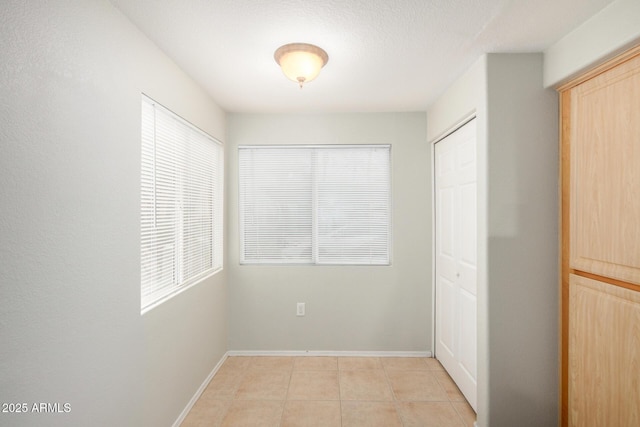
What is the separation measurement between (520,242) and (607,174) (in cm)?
57

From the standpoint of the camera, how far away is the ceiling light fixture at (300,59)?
6.20 ft

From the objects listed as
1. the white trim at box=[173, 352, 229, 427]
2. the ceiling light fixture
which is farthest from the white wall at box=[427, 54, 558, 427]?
the white trim at box=[173, 352, 229, 427]

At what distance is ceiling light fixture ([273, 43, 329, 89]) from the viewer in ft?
6.20

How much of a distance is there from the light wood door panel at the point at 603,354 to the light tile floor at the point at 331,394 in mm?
799

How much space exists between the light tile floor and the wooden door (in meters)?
0.89

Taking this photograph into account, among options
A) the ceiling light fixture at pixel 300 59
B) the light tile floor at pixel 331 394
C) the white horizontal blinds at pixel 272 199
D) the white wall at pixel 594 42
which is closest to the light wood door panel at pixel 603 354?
the light tile floor at pixel 331 394

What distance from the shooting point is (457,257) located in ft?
8.86

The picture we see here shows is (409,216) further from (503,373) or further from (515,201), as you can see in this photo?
(503,373)

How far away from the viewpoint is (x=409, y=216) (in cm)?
329

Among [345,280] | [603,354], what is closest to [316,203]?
[345,280]

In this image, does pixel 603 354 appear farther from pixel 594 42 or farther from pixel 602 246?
pixel 594 42

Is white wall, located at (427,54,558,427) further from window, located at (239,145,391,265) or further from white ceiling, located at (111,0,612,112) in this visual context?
window, located at (239,145,391,265)

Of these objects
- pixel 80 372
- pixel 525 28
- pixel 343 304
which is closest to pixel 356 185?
pixel 343 304

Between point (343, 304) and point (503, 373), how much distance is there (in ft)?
5.17
